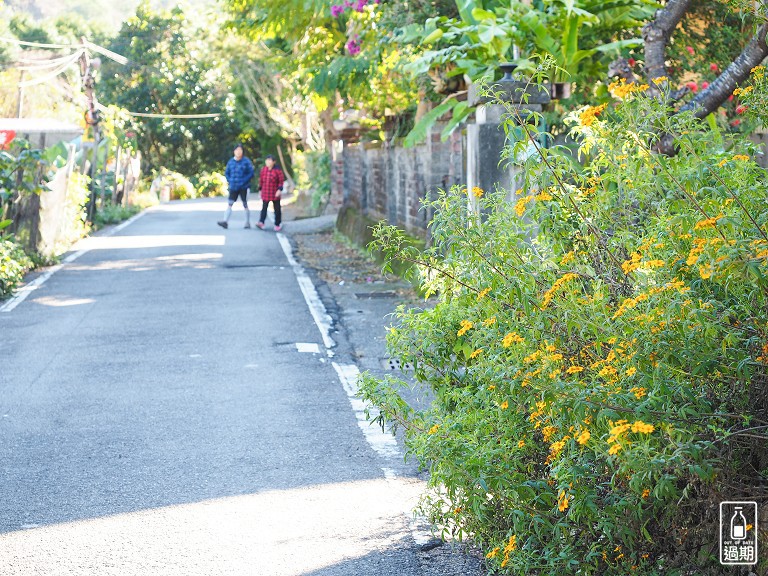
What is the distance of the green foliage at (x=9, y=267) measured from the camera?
14.0 m

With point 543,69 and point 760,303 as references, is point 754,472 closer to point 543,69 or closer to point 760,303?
point 760,303

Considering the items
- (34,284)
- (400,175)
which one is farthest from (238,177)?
(34,284)

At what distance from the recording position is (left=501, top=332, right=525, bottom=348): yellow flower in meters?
4.04

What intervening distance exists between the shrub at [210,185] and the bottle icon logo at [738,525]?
54.4 metres

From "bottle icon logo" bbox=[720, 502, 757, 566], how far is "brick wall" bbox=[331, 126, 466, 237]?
27.3 feet

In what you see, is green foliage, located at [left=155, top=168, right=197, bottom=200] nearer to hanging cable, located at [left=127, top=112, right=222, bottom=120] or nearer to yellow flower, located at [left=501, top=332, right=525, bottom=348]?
hanging cable, located at [left=127, top=112, right=222, bottom=120]

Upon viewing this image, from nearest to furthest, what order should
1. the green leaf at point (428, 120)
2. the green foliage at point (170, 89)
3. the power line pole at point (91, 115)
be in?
the green leaf at point (428, 120) < the power line pole at point (91, 115) < the green foliage at point (170, 89)

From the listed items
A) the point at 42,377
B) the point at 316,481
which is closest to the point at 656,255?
the point at 316,481

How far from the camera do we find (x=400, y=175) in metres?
18.4

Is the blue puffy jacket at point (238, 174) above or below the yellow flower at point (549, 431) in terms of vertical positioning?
above

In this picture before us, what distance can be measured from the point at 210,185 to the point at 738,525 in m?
55.1

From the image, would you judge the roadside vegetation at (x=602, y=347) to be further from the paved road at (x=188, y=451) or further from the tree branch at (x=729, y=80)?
the tree branch at (x=729, y=80)

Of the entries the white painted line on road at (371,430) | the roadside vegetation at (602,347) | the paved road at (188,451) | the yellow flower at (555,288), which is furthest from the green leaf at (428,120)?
the yellow flower at (555,288)

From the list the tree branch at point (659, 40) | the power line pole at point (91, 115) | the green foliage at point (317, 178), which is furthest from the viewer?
the green foliage at point (317, 178)
